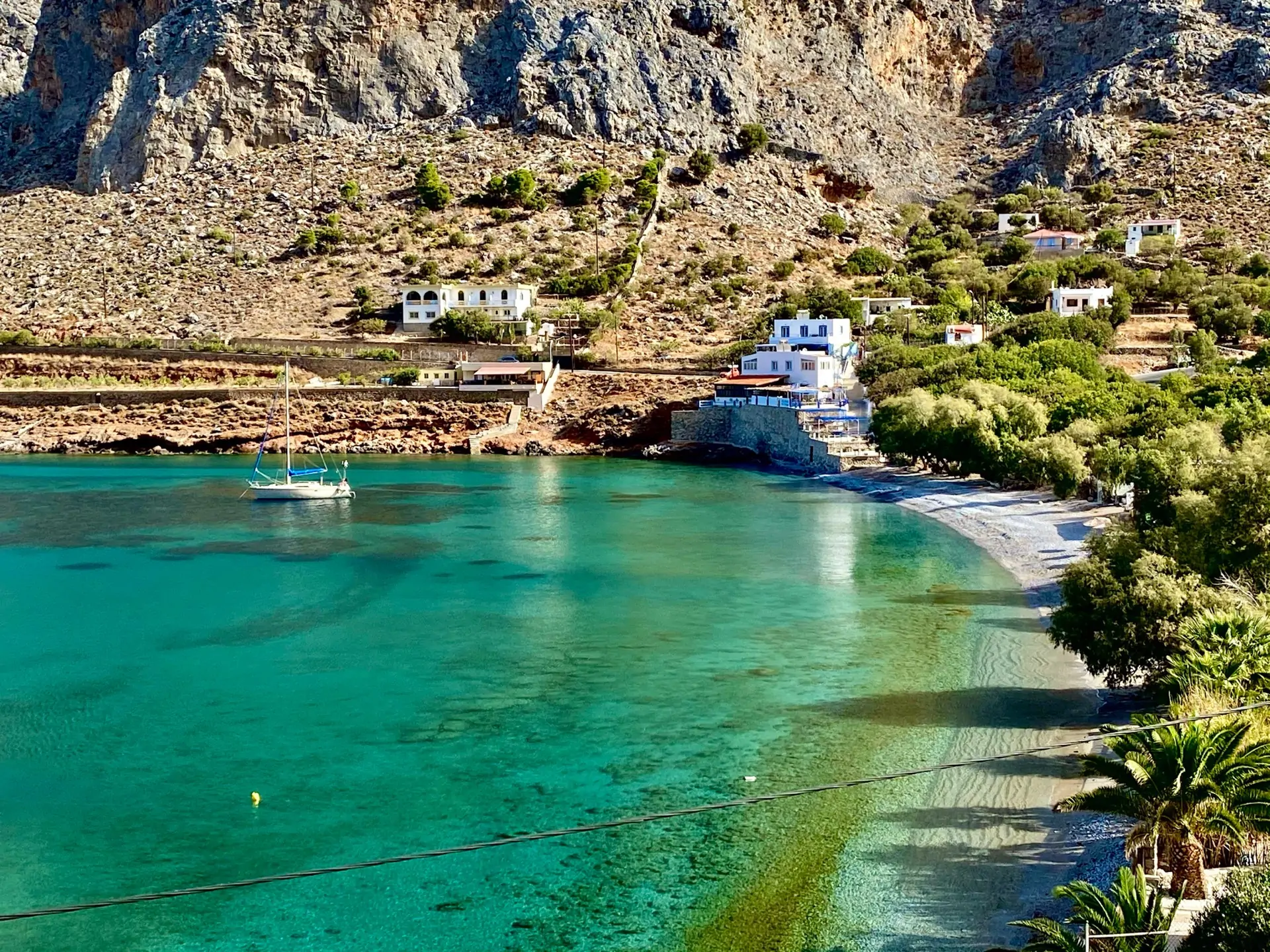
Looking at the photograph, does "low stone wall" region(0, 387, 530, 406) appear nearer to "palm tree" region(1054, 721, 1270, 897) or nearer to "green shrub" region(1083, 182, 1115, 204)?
"green shrub" region(1083, 182, 1115, 204)

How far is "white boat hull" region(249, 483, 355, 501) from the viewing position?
60.7 metres

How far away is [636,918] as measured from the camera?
1923 centimetres

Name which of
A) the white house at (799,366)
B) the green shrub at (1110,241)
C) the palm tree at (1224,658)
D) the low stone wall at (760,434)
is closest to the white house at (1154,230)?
the green shrub at (1110,241)

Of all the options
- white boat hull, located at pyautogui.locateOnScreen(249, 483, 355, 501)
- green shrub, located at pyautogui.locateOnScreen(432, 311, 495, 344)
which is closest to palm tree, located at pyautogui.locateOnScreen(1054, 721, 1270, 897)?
white boat hull, located at pyautogui.locateOnScreen(249, 483, 355, 501)

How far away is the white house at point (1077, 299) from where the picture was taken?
277ft

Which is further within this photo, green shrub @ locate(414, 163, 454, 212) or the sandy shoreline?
green shrub @ locate(414, 163, 454, 212)

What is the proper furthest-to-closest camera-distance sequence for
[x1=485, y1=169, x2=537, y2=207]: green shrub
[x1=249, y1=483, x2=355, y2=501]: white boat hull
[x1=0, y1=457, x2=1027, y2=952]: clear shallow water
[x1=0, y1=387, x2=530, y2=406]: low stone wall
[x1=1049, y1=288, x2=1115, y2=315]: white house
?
1. [x1=485, y1=169, x2=537, y2=207]: green shrub
2. [x1=1049, y1=288, x2=1115, y2=315]: white house
3. [x1=0, y1=387, x2=530, y2=406]: low stone wall
4. [x1=249, y1=483, x2=355, y2=501]: white boat hull
5. [x1=0, y1=457, x2=1027, y2=952]: clear shallow water

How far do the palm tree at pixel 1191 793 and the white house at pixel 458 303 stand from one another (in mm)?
74042

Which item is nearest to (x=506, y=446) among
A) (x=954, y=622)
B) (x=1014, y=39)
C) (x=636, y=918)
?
(x=954, y=622)

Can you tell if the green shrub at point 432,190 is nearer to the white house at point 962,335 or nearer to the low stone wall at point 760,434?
the low stone wall at point 760,434

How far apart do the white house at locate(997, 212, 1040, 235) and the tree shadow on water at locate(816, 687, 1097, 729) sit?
274 feet

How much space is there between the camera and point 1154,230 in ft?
333

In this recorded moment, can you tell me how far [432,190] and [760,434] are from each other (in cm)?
4045

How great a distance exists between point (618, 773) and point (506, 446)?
5459 centimetres
